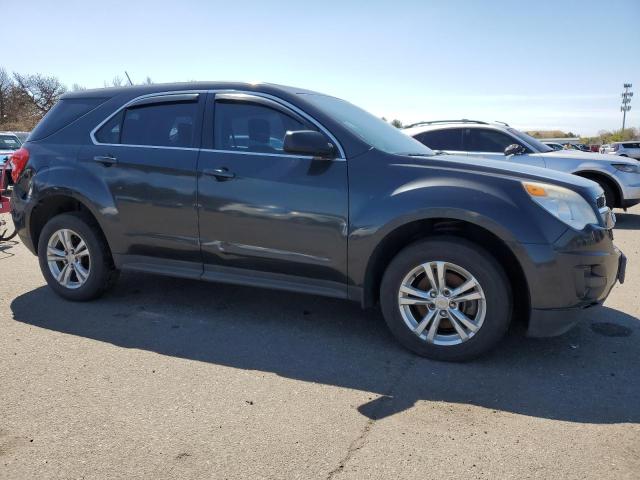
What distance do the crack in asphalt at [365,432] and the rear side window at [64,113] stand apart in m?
3.44

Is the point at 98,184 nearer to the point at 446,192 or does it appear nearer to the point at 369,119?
the point at 369,119

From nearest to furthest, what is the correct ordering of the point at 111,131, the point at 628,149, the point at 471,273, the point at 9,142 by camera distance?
the point at 471,273 < the point at 111,131 < the point at 9,142 < the point at 628,149

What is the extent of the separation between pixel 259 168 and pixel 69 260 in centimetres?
209

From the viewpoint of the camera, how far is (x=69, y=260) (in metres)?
4.84

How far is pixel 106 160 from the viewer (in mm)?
4531

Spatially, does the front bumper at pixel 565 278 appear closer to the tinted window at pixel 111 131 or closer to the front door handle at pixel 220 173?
the front door handle at pixel 220 173

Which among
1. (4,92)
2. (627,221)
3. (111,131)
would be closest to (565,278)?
(111,131)

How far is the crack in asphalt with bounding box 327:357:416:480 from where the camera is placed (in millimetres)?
2476

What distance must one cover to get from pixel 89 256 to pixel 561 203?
378 cm

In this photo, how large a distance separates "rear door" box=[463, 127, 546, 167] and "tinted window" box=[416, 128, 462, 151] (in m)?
0.12

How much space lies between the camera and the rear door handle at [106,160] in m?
4.51

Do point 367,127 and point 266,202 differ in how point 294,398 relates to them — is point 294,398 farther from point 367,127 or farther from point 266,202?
point 367,127

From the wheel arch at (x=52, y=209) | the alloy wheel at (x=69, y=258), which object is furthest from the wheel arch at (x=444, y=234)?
the alloy wheel at (x=69, y=258)

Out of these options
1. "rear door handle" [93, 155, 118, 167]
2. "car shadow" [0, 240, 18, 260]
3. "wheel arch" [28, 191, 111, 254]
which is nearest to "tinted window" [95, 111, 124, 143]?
"rear door handle" [93, 155, 118, 167]
